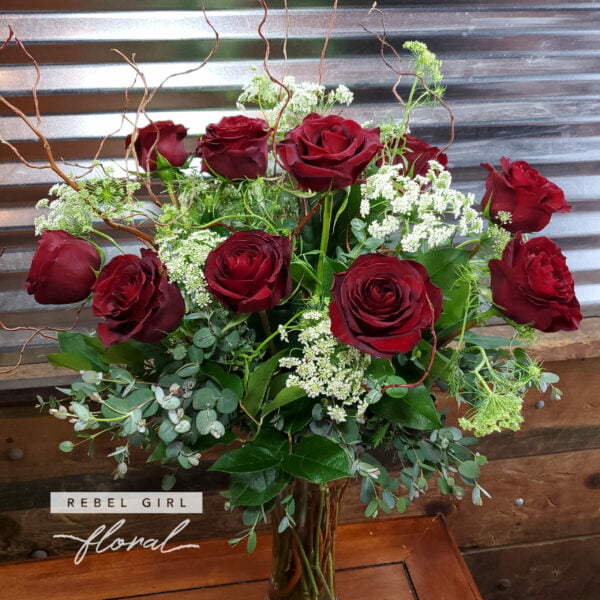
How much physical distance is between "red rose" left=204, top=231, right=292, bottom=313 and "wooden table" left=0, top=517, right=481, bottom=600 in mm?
618

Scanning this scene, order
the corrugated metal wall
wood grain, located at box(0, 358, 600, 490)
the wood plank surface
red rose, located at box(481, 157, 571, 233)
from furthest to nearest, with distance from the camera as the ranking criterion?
1. the wood plank surface
2. wood grain, located at box(0, 358, 600, 490)
3. the corrugated metal wall
4. red rose, located at box(481, 157, 571, 233)

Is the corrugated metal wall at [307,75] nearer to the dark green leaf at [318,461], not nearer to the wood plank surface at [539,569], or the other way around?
the dark green leaf at [318,461]

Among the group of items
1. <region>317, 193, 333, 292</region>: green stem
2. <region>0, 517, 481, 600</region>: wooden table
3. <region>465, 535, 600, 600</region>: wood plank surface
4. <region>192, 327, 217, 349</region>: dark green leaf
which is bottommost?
<region>465, 535, 600, 600</region>: wood plank surface

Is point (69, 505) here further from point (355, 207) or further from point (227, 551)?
point (355, 207)

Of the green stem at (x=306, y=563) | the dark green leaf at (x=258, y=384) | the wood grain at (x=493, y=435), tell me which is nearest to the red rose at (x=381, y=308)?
the dark green leaf at (x=258, y=384)

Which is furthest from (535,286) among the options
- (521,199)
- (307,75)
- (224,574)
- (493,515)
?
(493,515)

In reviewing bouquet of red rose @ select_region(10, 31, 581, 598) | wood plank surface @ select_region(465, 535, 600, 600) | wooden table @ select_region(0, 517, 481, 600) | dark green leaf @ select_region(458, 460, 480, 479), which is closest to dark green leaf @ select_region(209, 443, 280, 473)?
bouquet of red rose @ select_region(10, 31, 581, 598)

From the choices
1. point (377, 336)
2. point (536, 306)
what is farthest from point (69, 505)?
point (536, 306)

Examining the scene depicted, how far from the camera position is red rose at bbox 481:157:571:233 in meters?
0.63

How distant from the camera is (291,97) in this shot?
27.8 inches

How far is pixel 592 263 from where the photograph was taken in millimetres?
1209

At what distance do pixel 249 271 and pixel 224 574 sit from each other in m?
0.66

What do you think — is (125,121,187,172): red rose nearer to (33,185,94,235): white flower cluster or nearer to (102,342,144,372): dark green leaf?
(33,185,94,235): white flower cluster

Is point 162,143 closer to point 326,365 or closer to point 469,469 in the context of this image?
point 326,365
